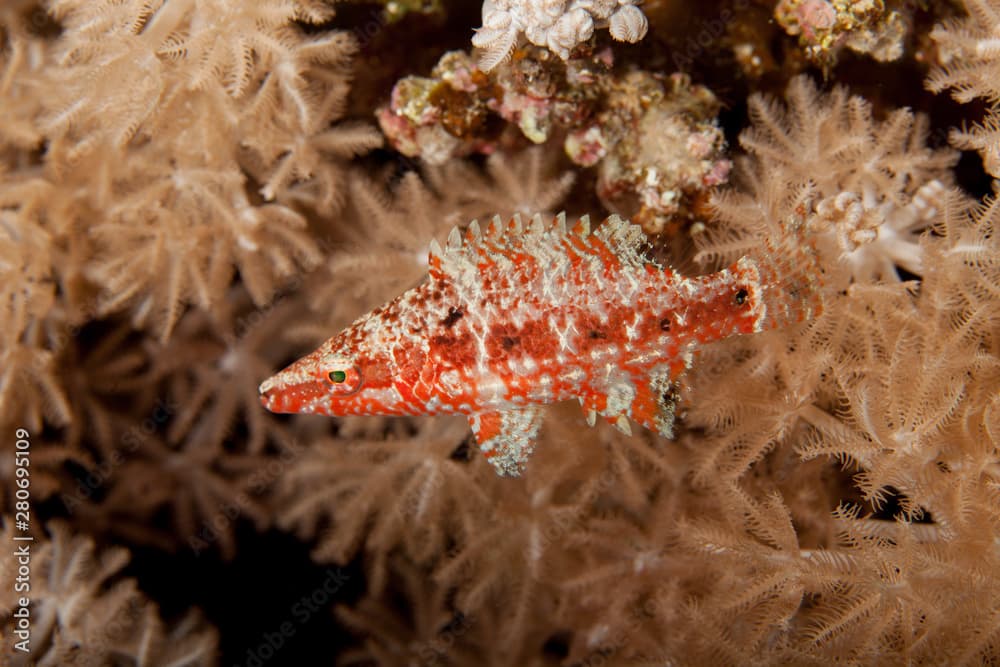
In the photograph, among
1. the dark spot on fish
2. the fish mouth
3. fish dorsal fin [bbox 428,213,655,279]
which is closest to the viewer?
fish dorsal fin [bbox 428,213,655,279]

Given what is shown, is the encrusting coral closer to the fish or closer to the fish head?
the fish

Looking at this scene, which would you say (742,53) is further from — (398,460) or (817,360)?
(398,460)

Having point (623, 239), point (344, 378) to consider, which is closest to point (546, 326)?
point (623, 239)

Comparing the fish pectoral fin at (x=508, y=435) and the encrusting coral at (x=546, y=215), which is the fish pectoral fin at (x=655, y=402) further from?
the fish pectoral fin at (x=508, y=435)

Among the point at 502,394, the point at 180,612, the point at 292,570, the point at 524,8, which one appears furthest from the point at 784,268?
the point at 180,612

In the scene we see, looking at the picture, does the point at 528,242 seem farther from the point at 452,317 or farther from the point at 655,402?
the point at 655,402

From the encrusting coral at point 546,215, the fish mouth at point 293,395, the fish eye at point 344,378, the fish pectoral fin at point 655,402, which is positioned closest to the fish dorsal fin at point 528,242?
the encrusting coral at point 546,215

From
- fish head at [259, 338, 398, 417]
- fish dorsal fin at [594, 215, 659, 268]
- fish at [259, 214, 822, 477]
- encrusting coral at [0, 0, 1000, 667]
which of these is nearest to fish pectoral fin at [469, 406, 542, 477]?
fish at [259, 214, 822, 477]
